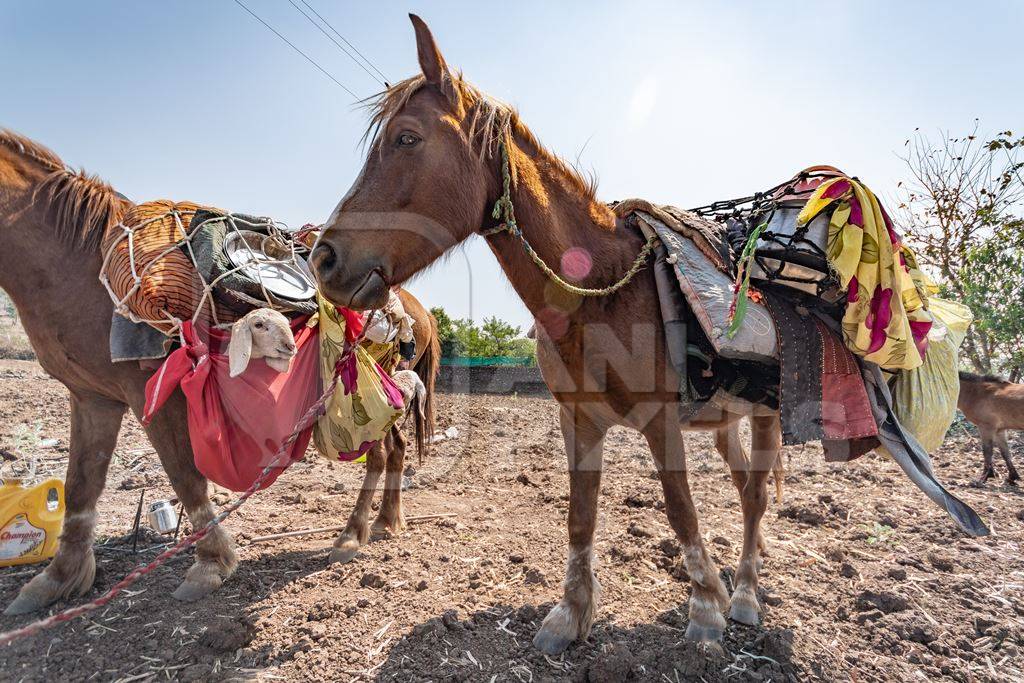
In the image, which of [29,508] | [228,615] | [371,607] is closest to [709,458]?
[371,607]

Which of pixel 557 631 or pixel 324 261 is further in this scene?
Answer: pixel 557 631

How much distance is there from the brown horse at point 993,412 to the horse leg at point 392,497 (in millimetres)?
6108

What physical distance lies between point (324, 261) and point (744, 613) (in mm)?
2710

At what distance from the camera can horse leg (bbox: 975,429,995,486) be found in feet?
18.7

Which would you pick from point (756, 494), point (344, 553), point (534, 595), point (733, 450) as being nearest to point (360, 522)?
point (344, 553)

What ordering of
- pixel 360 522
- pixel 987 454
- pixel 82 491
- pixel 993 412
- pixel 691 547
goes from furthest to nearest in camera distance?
pixel 993 412 < pixel 987 454 < pixel 360 522 < pixel 82 491 < pixel 691 547

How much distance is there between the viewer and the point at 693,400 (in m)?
2.26

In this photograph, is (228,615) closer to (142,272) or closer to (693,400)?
(142,272)

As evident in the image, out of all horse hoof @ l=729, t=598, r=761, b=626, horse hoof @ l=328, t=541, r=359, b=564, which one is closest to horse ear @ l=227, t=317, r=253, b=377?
horse hoof @ l=328, t=541, r=359, b=564

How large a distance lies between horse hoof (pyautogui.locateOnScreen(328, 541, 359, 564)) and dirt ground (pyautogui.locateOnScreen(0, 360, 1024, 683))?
0.07m

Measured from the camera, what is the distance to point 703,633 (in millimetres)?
2424

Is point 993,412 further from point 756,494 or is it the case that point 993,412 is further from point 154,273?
point 154,273

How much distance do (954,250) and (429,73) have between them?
983 centimetres

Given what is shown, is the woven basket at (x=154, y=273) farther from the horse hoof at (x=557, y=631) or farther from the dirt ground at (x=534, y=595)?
the horse hoof at (x=557, y=631)
